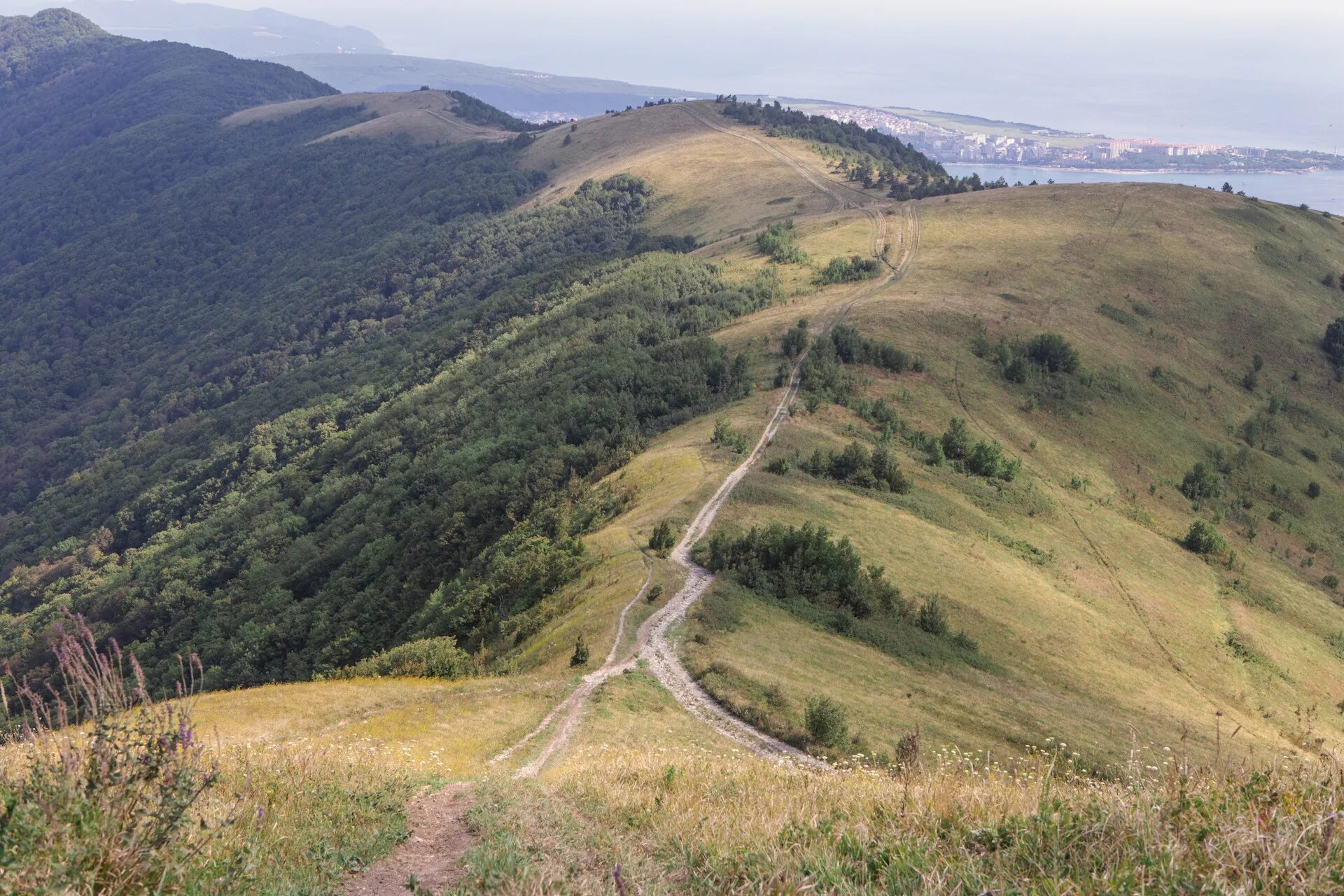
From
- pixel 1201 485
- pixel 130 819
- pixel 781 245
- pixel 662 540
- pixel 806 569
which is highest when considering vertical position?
pixel 781 245

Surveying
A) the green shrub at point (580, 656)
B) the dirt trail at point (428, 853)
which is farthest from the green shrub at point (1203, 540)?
the dirt trail at point (428, 853)

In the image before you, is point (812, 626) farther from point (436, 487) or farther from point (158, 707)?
point (436, 487)

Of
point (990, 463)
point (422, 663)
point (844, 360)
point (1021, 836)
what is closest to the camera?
point (1021, 836)

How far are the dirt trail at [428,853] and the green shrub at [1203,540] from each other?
41265mm

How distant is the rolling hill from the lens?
297 inches

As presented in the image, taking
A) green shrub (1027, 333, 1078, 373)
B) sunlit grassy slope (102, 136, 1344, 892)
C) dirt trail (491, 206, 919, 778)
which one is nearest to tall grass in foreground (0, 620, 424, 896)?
sunlit grassy slope (102, 136, 1344, 892)

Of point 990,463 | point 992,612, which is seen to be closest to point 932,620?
point 992,612

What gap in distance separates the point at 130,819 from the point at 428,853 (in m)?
3.41

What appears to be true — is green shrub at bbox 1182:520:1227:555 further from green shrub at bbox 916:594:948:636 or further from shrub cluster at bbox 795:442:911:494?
green shrub at bbox 916:594:948:636

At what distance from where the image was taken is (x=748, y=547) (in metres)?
27.7

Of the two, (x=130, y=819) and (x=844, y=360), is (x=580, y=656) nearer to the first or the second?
(x=130, y=819)

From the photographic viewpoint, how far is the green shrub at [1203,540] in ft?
134

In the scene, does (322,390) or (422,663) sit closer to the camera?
(422,663)

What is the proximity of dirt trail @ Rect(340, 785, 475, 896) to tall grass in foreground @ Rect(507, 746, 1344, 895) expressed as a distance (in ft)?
5.42
